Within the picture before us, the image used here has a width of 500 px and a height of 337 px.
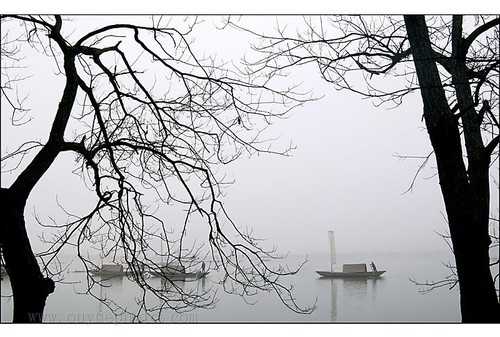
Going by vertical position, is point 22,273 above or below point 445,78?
below

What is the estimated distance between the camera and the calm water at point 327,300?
1.95 m

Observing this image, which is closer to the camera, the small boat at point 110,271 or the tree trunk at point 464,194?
the tree trunk at point 464,194

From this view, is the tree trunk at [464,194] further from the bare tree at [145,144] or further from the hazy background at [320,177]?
the bare tree at [145,144]

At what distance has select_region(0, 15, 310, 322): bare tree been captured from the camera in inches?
80.4

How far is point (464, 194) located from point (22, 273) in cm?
167

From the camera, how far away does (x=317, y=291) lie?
6.56ft

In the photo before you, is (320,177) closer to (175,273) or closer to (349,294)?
(349,294)

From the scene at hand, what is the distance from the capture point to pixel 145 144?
2.17 metres

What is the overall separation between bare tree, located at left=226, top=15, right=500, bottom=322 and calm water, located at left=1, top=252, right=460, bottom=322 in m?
0.12

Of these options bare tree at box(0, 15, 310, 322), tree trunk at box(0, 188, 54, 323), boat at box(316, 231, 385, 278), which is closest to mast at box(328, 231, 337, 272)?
boat at box(316, 231, 385, 278)

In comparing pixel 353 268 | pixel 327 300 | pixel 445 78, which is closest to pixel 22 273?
pixel 327 300

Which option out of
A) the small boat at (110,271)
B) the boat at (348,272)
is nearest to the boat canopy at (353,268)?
the boat at (348,272)

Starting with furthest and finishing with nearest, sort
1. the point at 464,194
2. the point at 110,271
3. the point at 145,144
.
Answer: the point at 145,144 → the point at 110,271 → the point at 464,194

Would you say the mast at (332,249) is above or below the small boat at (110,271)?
above
